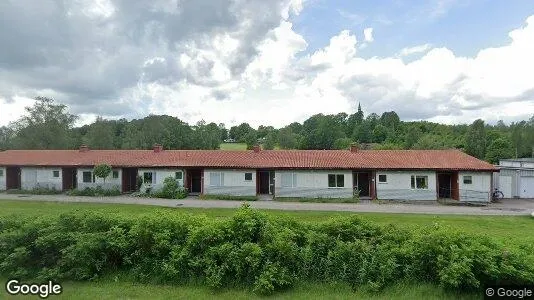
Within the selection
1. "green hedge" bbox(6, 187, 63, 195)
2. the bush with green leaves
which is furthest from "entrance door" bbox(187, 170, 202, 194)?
"green hedge" bbox(6, 187, 63, 195)

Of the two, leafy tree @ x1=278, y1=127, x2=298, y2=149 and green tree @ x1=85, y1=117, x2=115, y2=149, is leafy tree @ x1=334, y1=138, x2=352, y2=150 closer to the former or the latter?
leafy tree @ x1=278, y1=127, x2=298, y2=149

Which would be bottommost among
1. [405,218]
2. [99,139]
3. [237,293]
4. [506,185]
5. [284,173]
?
[405,218]

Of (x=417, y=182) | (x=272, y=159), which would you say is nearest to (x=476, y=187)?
(x=417, y=182)

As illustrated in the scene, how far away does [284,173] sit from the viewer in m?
31.3

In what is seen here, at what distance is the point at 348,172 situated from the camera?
30859 millimetres

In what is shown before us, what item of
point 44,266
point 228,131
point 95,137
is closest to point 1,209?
point 44,266

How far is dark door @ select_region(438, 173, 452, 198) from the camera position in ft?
103

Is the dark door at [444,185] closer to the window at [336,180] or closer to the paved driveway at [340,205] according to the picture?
the paved driveway at [340,205]

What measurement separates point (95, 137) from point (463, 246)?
6358 centimetres

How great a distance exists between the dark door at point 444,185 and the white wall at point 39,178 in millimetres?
31017

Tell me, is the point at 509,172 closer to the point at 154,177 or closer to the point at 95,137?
the point at 154,177

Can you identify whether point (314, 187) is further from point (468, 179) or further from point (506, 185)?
point (506, 185)

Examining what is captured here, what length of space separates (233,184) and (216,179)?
142 cm

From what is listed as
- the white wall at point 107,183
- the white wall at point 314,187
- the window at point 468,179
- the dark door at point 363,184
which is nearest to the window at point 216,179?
the white wall at point 314,187
